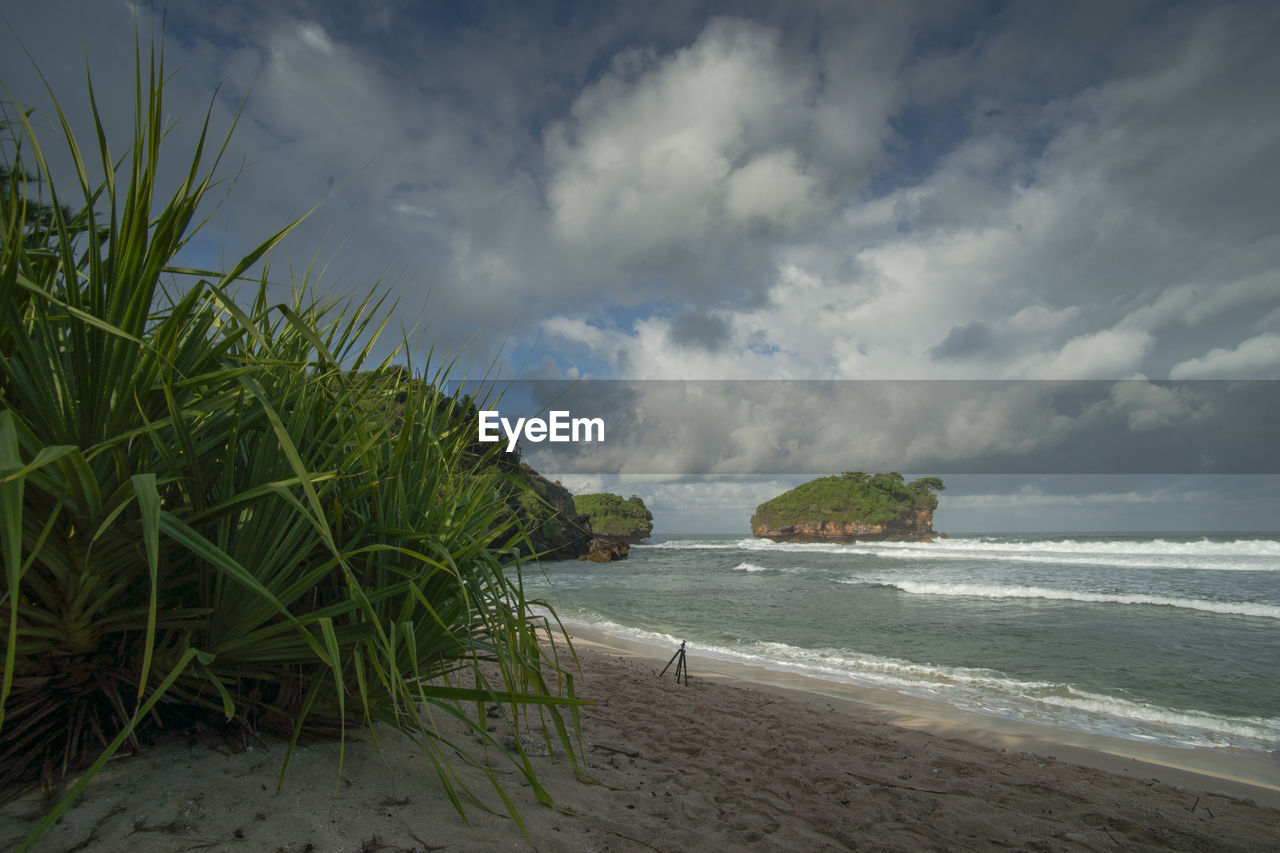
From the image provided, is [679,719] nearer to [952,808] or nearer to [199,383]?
[952,808]

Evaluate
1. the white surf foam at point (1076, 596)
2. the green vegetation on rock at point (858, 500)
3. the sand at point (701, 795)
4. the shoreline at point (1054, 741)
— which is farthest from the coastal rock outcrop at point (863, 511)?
the sand at point (701, 795)

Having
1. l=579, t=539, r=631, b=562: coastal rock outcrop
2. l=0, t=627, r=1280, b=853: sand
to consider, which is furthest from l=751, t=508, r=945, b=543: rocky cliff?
l=0, t=627, r=1280, b=853: sand

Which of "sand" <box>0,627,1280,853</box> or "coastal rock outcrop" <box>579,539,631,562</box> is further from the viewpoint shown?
"coastal rock outcrop" <box>579,539,631,562</box>

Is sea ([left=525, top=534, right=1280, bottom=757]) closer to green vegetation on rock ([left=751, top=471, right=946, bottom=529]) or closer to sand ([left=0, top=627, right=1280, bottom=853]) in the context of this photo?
sand ([left=0, top=627, right=1280, bottom=853])

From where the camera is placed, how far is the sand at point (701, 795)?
172 centimetres

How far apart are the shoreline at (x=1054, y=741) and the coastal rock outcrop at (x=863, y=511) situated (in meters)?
61.7

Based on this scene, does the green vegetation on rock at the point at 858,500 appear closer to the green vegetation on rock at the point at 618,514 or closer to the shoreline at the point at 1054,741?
the green vegetation on rock at the point at 618,514

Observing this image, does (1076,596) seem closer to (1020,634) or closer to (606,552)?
(1020,634)

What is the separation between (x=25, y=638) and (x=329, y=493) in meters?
0.81

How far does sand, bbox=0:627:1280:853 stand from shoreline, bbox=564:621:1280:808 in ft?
0.17

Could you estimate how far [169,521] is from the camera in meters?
1.46

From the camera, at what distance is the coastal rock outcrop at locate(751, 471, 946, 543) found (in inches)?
2589

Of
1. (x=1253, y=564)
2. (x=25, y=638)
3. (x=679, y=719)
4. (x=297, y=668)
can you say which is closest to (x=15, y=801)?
(x=25, y=638)

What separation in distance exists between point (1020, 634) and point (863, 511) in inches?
2269
